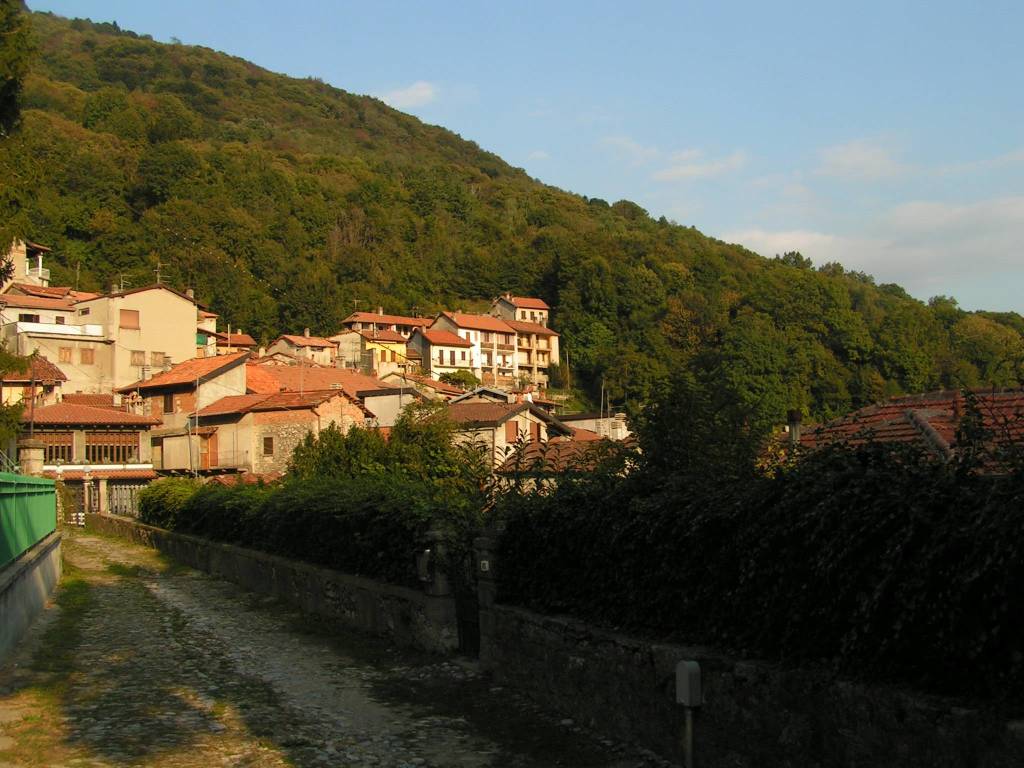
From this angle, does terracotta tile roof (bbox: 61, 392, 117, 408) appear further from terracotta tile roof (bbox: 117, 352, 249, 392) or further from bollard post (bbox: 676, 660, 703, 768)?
bollard post (bbox: 676, 660, 703, 768)

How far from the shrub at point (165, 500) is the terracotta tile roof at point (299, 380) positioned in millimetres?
31356

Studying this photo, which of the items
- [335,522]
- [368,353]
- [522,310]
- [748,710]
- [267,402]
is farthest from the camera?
[522,310]

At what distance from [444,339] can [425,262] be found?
93.4ft

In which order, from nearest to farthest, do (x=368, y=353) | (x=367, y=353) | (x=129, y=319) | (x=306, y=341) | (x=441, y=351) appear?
(x=129, y=319)
(x=306, y=341)
(x=368, y=353)
(x=367, y=353)
(x=441, y=351)

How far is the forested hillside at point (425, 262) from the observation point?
9938 cm

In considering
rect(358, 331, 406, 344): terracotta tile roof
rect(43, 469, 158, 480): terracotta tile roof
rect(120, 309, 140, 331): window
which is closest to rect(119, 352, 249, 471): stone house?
rect(43, 469, 158, 480): terracotta tile roof

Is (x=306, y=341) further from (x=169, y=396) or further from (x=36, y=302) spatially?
(x=169, y=396)

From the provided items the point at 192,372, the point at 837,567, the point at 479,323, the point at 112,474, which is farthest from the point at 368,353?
the point at 837,567

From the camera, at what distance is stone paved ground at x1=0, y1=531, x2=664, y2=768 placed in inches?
304

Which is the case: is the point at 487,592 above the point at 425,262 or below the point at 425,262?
below

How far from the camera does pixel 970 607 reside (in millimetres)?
4906

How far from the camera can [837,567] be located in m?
5.75

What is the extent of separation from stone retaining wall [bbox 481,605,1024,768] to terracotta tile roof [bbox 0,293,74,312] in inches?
2615

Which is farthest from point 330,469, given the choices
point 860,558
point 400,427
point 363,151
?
point 363,151
